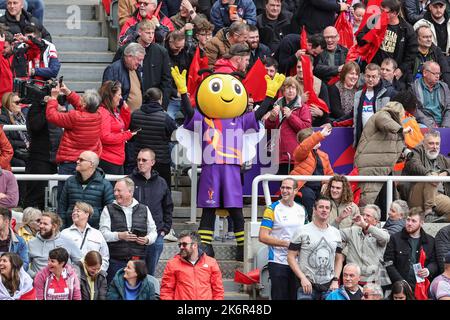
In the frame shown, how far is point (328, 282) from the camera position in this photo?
2006cm

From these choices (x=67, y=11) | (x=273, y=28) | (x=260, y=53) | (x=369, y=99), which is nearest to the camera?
(x=369, y=99)

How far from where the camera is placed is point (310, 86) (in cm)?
2272

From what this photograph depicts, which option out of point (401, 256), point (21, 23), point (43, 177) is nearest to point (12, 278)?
point (43, 177)

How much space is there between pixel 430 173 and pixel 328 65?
2.58m

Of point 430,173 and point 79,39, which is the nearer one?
point 430,173

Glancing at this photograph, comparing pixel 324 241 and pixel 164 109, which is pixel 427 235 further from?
pixel 164 109

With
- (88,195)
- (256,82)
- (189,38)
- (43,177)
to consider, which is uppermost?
(189,38)

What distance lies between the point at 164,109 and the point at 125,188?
9.53 feet

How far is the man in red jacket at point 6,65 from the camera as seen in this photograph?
2322cm

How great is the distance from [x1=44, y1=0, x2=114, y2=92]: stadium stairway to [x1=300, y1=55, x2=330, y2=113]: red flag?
3.25 meters

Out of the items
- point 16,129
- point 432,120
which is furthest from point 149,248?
point 432,120

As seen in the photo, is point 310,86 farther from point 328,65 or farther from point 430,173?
point 430,173

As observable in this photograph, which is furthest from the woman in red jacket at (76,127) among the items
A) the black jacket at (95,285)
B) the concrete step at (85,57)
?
the concrete step at (85,57)

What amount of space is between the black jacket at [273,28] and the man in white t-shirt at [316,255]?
15.7 feet
